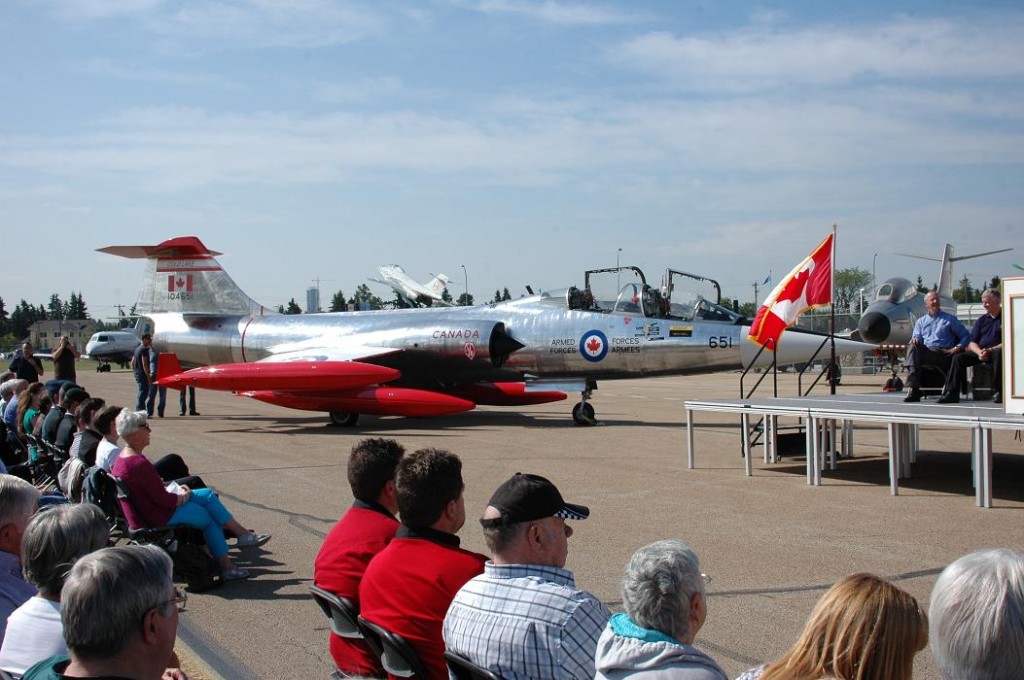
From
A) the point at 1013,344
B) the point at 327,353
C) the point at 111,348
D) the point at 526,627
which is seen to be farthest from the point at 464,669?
the point at 111,348

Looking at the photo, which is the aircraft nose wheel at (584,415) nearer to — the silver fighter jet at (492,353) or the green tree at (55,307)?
the silver fighter jet at (492,353)

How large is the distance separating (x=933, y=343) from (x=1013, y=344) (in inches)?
82.5

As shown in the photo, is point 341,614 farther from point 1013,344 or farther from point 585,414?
point 585,414

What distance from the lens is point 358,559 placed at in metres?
4.19

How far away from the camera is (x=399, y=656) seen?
3.27 metres

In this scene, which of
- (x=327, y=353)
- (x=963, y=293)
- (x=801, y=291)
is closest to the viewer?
(x=801, y=291)

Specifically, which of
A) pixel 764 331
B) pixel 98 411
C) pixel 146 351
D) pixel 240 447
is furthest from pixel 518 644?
pixel 146 351

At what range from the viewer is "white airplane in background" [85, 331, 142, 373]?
173ft

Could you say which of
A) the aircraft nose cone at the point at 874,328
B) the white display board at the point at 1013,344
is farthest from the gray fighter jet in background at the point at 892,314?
the white display board at the point at 1013,344

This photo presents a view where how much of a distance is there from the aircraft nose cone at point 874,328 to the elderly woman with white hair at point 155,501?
18310 millimetres

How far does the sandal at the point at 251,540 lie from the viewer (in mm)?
7156

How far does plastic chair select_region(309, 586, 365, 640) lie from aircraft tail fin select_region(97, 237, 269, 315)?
1907 cm

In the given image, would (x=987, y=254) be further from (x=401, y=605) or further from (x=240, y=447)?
(x=401, y=605)

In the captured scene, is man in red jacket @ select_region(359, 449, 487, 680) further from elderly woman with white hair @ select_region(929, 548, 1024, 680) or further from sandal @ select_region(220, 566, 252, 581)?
sandal @ select_region(220, 566, 252, 581)
